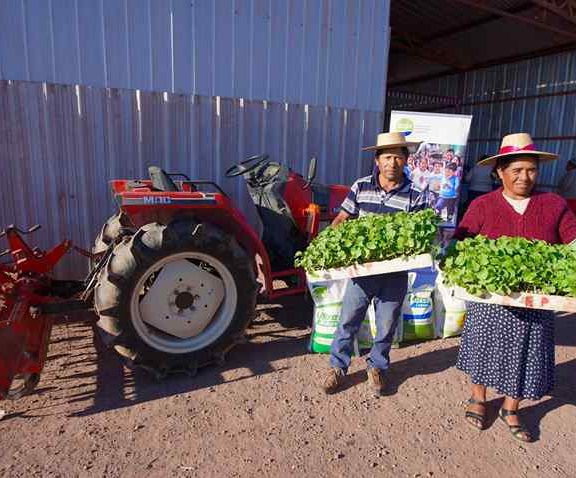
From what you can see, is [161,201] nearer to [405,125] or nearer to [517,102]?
[405,125]

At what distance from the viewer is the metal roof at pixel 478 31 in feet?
26.1

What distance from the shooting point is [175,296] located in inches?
124

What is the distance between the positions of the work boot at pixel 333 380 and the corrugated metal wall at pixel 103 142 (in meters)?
2.75

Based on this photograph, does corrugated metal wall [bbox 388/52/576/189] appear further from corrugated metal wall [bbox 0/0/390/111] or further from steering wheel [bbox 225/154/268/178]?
steering wheel [bbox 225/154/268/178]

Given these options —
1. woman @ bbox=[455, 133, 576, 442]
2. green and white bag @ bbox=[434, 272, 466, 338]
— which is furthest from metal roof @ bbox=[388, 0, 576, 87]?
woman @ bbox=[455, 133, 576, 442]

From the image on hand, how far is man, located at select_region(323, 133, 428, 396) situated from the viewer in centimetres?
292

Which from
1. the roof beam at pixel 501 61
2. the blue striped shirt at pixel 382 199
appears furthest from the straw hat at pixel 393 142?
the roof beam at pixel 501 61

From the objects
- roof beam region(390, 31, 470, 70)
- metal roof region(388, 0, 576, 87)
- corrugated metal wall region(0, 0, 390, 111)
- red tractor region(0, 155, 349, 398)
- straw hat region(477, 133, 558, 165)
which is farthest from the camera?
roof beam region(390, 31, 470, 70)

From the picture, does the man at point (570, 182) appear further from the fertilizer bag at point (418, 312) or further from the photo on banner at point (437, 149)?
the fertilizer bag at point (418, 312)

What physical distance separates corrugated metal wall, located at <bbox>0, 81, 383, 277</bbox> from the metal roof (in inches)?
186

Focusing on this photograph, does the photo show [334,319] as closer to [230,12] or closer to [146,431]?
[146,431]

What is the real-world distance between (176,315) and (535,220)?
2.38m

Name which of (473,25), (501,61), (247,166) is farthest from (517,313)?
(501,61)

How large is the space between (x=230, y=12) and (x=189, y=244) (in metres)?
3.25
